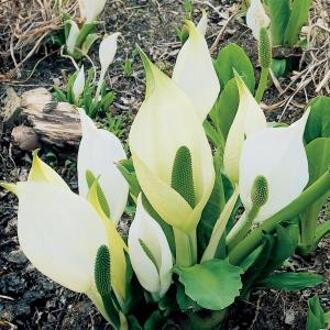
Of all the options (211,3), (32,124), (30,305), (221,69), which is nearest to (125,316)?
(30,305)

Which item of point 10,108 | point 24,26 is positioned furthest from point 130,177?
point 24,26

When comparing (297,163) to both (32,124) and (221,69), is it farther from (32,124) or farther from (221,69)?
(32,124)

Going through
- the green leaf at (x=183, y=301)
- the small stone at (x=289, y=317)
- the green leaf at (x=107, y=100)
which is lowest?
the small stone at (x=289, y=317)

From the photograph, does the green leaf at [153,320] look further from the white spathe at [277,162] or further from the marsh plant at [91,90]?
the marsh plant at [91,90]

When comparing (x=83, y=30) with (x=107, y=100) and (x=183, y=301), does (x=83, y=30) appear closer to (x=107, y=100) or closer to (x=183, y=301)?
(x=107, y=100)

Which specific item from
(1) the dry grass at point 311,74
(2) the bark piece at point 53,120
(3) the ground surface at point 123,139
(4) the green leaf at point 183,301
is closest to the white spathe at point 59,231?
(4) the green leaf at point 183,301

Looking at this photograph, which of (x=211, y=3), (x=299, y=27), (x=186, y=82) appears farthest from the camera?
(x=211, y=3)

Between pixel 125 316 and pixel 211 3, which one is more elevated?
pixel 211 3
